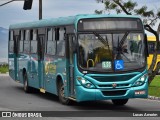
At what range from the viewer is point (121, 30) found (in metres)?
16.8

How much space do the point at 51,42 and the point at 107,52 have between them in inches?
144

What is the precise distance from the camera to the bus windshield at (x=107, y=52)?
16.4 metres

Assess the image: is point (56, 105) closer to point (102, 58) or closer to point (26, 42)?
point (102, 58)

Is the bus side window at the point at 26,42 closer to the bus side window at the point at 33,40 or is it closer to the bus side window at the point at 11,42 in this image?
the bus side window at the point at 33,40

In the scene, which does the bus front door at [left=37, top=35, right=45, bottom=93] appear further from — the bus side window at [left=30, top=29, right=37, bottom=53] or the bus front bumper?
the bus front bumper

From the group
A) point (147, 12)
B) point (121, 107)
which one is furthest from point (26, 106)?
point (147, 12)

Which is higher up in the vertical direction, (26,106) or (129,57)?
(129,57)

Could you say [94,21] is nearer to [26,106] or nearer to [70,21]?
[70,21]

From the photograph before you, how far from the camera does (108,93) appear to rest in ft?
53.8

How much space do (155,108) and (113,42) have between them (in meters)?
2.41

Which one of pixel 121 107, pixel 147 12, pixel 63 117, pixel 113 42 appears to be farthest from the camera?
pixel 147 12

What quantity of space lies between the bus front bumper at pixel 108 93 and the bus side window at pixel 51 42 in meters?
3.21

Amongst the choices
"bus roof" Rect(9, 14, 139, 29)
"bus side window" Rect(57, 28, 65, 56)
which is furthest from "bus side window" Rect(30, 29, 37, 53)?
"bus side window" Rect(57, 28, 65, 56)

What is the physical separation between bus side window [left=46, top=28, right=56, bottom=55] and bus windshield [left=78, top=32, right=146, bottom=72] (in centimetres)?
283
